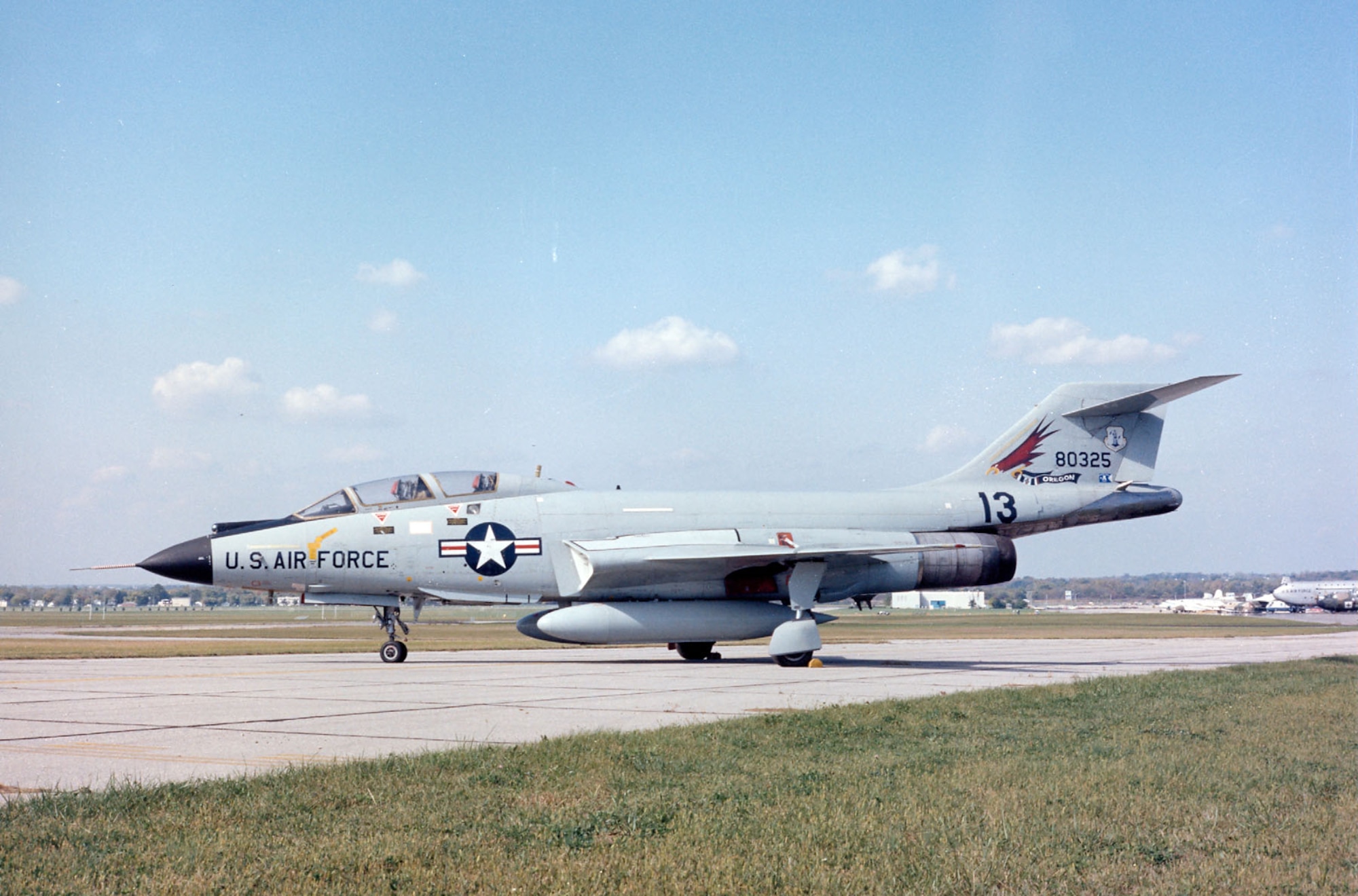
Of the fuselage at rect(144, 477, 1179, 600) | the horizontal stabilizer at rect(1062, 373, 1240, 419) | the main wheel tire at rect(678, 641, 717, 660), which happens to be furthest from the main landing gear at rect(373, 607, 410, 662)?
the horizontal stabilizer at rect(1062, 373, 1240, 419)

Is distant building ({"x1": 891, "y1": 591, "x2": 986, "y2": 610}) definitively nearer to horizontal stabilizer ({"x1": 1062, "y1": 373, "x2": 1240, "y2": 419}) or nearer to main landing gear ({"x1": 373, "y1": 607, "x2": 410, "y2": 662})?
horizontal stabilizer ({"x1": 1062, "y1": 373, "x2": 1240, "y2": 419})

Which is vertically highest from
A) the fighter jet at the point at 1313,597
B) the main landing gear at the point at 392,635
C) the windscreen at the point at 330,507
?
the windscreen at the point at 330,507

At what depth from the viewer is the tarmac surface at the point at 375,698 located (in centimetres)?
871

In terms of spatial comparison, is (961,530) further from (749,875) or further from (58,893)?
(58,893)

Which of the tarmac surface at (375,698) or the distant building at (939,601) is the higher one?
the tarmac surface at (375,698)

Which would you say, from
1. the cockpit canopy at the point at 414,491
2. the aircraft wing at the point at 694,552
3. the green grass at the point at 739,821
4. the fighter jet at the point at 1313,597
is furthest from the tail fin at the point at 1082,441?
the fighter jet at the point at 1313,597

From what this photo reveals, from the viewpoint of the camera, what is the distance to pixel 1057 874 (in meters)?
5.02

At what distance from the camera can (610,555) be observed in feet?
62.4

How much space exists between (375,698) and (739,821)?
8.15m

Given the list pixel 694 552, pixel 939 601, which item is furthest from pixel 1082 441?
pixel 939 601

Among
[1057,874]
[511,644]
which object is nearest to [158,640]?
[511,644]

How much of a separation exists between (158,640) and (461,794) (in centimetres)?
3567

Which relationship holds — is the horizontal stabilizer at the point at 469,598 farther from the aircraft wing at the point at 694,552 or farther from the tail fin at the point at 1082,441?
the tail fin at the point at 1082,441

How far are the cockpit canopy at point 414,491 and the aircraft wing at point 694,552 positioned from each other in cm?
153
